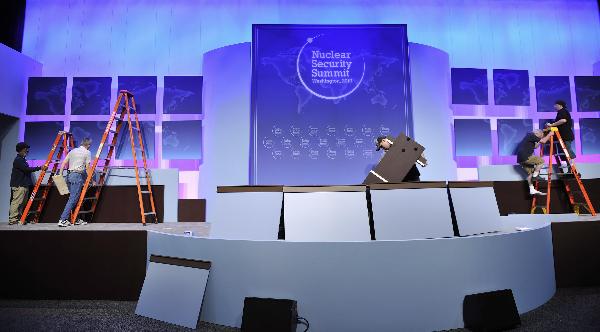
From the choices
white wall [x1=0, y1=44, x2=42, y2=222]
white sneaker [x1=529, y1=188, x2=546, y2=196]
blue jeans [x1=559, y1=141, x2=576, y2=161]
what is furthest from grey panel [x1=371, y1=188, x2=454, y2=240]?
white wall [x1=0, y1=44, x2=42, y2=222]

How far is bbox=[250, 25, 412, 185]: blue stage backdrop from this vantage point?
213 inches

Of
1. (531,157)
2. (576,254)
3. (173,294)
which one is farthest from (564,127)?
(173,294)

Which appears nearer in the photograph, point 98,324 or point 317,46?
point 98,324

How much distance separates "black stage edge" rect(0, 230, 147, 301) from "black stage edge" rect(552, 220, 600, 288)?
345 cm

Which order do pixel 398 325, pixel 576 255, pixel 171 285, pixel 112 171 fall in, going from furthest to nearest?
pixel 112 171 < pixel 576 255 < pixel 171 285 < pixel 398 325

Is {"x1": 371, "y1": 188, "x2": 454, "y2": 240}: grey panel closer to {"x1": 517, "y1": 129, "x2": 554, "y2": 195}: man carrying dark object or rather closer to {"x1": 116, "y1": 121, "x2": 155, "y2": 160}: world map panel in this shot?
{"x1": 517, "y1": 129, "x2": 554, "y2": 195}: man carrying dark object

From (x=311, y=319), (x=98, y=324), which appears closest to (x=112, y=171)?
(x=98, y=324)

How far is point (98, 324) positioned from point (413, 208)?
87.7 inches

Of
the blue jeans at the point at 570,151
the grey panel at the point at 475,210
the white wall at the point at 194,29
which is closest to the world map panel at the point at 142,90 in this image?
Result: the white wall at the point at 194,29

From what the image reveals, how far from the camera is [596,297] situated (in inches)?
101

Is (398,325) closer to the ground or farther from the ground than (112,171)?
closer to the ground

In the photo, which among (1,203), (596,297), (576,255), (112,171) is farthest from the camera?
(1,203)

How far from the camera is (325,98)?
5.52 meters

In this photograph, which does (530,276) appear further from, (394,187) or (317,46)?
A: (317,46)
